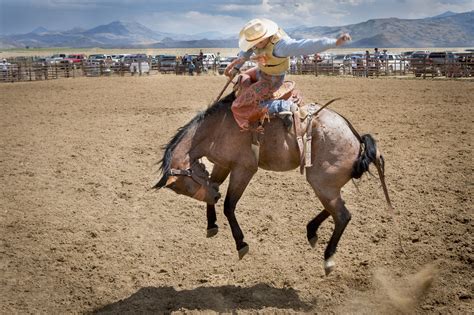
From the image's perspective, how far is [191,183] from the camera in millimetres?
4902

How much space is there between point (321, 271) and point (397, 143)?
539 centimetres

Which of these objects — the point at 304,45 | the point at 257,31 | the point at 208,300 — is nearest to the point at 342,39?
the point at 304,45

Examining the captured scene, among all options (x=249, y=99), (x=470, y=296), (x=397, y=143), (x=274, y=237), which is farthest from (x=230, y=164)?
(x=397, y=143)

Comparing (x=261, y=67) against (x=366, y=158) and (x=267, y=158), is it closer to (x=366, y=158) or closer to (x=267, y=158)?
(x=267, y=158)

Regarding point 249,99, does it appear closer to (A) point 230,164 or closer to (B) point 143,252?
(A) point 230,164

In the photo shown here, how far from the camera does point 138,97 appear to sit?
760 inches

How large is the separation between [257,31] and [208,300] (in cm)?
248

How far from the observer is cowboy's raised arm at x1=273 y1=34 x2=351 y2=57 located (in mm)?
4098

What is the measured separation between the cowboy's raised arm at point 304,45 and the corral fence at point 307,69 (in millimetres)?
23078

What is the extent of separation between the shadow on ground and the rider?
61.9 inches

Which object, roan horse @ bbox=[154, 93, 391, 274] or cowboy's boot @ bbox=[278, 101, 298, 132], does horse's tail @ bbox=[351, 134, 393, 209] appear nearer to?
roan horse @ bbox=[154, 93, 391, 274]

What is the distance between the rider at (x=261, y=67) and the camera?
4.51m

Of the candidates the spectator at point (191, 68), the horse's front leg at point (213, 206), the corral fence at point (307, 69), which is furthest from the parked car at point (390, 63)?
the horse's front leg at point (213, 206)

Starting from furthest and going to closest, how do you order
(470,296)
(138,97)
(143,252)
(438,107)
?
(138,97) → (438,107) → (143,252) → (470,296)
